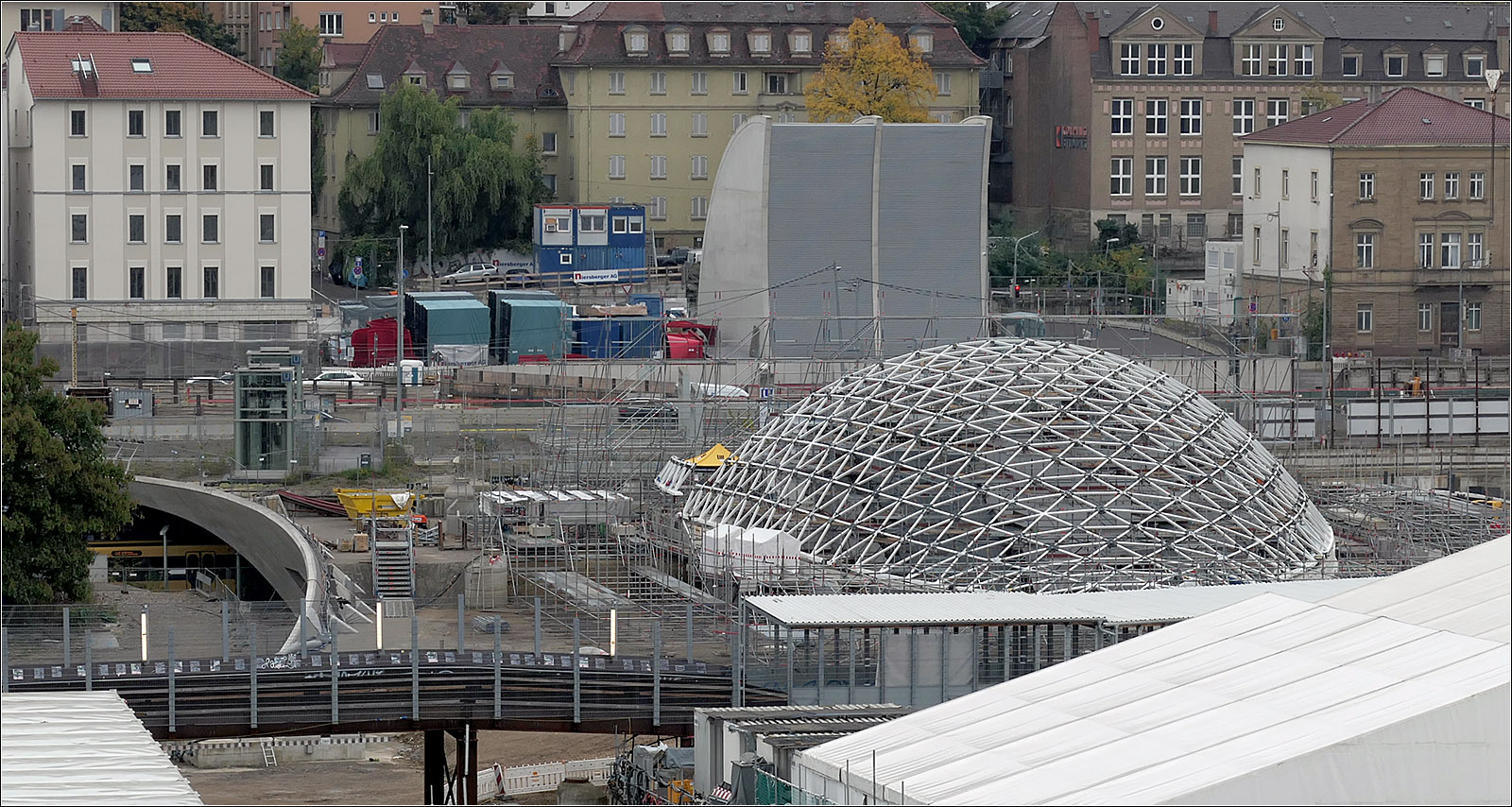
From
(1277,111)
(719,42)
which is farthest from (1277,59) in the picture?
(719,42)

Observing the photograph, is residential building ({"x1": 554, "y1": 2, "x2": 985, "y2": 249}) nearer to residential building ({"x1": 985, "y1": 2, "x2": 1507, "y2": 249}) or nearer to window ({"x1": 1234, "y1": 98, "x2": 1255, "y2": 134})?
residential building ({"x1": 985, "y1": 2, "x2": 1507, "y2": 249})

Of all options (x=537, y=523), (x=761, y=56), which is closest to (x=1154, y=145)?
(x=761, y=56)

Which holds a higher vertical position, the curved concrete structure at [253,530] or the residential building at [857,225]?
the residential building at [857,225]

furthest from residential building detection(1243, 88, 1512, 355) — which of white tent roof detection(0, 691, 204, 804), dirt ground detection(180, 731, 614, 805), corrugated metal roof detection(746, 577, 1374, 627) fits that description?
white tent roof detection(0, 691, 204, 804)

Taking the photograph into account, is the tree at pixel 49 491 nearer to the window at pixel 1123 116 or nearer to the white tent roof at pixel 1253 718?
the white tent roof at pixel 1253 718

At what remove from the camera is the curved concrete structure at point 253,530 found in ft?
172

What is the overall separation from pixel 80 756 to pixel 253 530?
30.5 metres

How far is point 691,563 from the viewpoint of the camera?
158 feet

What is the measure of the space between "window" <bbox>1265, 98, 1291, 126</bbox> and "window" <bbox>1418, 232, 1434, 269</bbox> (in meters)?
18.2

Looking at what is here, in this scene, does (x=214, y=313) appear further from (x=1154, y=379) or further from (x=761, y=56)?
(x=1154, y=379)

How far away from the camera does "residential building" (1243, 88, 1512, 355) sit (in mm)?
90125

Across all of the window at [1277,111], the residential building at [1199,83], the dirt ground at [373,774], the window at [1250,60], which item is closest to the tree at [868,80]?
the residential building at [1199,83]

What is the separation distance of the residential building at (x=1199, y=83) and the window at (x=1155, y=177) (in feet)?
0.19

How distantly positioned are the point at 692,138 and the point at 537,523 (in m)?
56.8
